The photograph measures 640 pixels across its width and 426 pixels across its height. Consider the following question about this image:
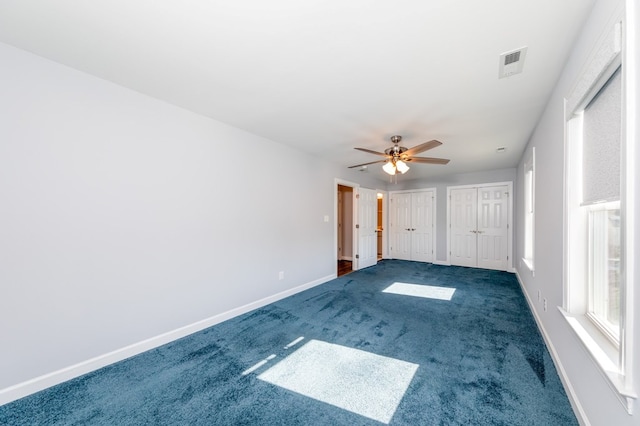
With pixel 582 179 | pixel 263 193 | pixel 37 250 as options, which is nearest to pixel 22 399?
pixel 37 250

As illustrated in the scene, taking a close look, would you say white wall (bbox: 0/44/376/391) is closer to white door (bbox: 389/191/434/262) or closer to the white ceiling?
the white ceiling

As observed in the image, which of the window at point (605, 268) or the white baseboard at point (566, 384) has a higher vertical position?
the window at point (605, 268)

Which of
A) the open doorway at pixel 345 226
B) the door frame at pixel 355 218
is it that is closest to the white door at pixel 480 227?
the door frame at pixel 355 218

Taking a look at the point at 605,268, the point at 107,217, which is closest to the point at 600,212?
the point at 605,268

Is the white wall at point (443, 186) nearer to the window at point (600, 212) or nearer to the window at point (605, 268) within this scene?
the window at point (600, 212)

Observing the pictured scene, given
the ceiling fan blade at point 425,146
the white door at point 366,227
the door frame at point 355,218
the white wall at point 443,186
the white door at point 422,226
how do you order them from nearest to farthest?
1. the ceiling fan blade at point 425,146
2. the door frame at point 355,218
3. the white door at point 366,227
4. the white wall at point 443,186
5. the white door at point 422,226

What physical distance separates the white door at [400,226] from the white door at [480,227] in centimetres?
113

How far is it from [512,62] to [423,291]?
344 cm

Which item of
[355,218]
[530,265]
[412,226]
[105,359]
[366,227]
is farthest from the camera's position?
[412,226]

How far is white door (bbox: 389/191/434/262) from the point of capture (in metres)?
6.94

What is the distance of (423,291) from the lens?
429cm

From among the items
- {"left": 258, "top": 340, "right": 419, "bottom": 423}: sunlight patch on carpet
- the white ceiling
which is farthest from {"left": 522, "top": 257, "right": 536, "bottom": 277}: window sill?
{"left": 258, "top": 340, "right": 419, "bottom": 423}: sunlight patch on carpet

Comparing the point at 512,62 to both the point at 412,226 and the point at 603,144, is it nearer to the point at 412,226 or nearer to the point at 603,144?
the point at 603,144

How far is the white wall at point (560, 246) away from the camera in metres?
1.23
